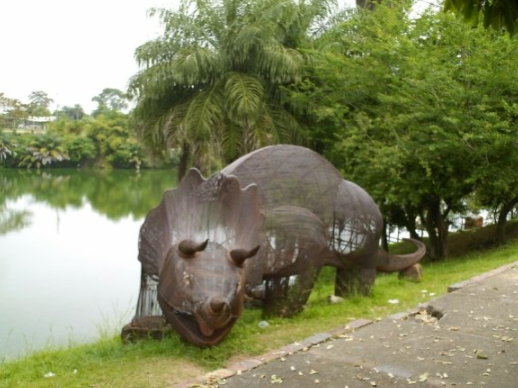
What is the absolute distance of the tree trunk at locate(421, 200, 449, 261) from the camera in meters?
13.6

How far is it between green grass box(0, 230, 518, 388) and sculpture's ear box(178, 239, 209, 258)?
752mm

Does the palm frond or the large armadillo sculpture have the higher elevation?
the palm frond

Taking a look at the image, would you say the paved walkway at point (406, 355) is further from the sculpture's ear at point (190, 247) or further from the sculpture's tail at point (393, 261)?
the sculpture's tail at point (393, 261)

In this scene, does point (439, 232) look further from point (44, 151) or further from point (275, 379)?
point (44, 151)

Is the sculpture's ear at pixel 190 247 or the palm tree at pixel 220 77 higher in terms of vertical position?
the palm tree at pixel 220 77

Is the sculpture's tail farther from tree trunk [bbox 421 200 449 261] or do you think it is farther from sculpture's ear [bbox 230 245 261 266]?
tree trunk [bbox 421 200 449 261]

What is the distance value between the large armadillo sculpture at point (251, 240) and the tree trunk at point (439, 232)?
6071mm

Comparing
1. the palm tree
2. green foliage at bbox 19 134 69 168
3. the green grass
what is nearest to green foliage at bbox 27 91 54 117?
green foliage at bbox 19 134 69 168

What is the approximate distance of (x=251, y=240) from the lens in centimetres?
572

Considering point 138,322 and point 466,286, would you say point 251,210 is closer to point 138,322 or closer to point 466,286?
point 138,322

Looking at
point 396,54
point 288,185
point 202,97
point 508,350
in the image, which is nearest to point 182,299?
point 288,185

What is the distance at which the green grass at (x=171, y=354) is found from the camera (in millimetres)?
4801

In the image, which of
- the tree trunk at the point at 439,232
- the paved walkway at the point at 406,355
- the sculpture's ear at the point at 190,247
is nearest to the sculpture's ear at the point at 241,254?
the sculpture's ear at the point at 190,247

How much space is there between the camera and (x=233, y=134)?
14188 millimetres
